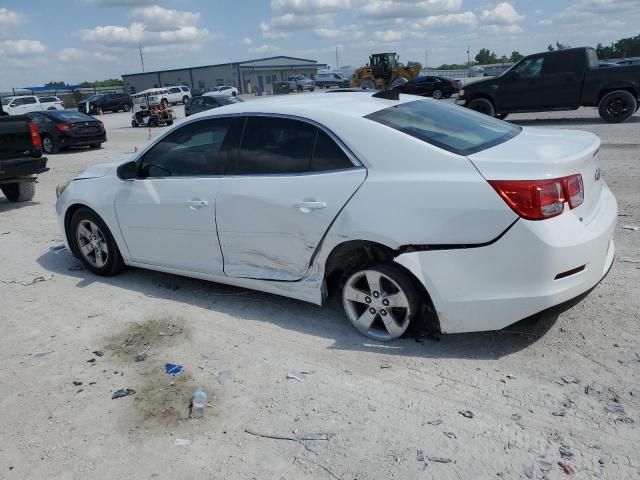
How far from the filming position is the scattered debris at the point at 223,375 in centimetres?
356

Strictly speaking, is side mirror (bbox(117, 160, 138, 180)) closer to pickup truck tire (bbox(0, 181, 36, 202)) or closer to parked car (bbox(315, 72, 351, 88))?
pickup truck tire (bbox(0, 181, 36, 202))

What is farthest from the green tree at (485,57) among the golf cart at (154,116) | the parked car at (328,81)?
the golf cart at (154,116)

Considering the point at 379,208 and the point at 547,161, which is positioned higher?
the point at 547,161

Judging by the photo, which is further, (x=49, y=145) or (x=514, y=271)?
(x=49, y=145)

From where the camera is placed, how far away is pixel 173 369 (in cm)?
373

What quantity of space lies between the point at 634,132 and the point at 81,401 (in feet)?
44.4

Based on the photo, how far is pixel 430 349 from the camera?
3744mm

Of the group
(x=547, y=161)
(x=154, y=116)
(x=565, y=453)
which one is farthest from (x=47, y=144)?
(x=565, y=453)

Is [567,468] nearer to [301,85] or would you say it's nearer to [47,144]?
[47,144]

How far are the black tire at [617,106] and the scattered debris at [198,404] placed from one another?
49.4 feet

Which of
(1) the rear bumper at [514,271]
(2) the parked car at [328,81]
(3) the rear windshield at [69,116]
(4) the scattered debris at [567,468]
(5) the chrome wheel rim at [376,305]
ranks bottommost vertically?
(4) the scattered debris at [567,468]

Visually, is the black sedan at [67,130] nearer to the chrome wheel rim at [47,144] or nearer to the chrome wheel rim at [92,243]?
the chrome wheel rim at [47,144]

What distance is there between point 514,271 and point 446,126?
48.3 inches

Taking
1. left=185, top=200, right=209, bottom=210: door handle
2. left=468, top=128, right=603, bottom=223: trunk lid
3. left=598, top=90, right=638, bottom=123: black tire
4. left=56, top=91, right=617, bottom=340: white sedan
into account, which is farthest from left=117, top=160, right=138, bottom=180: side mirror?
left=598, top=90, right=638, bottom=123: black tire
